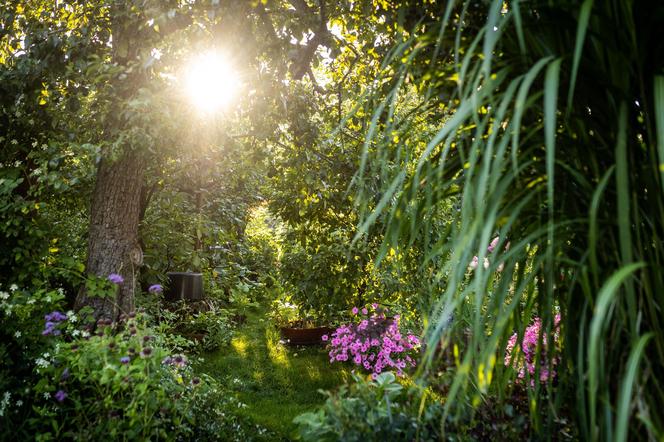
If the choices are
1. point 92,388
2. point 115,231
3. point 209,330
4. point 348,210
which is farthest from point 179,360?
point 209,330

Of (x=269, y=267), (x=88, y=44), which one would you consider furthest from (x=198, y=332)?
(x=88, y=44)

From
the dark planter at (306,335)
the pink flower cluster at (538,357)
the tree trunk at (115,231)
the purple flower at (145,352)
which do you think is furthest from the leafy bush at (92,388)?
the dark planter at (306,335)

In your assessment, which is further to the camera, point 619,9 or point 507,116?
point 507,116

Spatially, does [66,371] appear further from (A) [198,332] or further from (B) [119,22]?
(A) [198,332]

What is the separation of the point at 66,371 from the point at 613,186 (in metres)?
2.10

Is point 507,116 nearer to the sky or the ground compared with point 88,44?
nearer to the ground

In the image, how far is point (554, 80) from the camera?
2.86 ft

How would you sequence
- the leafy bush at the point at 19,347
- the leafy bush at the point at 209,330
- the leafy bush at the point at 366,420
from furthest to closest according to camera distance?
the leafy bush at the point at 209,330, the leafy bush at the point at 19,347, the leafy bush at the point at 366,420

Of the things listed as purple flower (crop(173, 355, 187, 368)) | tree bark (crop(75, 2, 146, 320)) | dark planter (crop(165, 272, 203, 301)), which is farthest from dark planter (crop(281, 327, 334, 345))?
purple flower (crop(173, 355, 187, 368))

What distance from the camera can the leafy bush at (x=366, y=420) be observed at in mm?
1503

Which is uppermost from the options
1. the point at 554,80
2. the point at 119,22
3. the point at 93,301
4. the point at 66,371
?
the point at 119,22

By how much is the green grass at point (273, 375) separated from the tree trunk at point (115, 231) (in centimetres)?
92

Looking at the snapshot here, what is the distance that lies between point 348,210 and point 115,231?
1566mm

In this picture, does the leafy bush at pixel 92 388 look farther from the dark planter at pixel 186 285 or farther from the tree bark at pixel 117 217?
the dark planter at pixel 186 285
